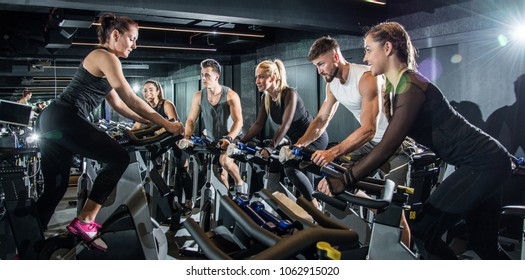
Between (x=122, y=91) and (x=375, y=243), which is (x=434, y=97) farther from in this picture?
(x=122, y=91)


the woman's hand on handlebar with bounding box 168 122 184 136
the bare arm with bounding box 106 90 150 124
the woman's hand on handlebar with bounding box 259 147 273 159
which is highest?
the bare arm with bounding box 106 90 150 124

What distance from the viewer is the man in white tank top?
2359 mm

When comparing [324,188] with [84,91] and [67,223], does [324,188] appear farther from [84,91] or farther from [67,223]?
[67,223]

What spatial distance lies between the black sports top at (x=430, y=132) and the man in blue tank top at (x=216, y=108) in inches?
91.2

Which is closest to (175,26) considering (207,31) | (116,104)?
(207,31)

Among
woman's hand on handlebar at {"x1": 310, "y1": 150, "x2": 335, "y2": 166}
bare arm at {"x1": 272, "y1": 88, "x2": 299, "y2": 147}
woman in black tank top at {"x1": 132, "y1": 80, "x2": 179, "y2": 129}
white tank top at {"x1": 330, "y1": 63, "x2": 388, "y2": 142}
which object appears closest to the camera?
woman's hand on handlebar at {"x1": 310, "y1": 150, "x2": 335, "y2": 166}

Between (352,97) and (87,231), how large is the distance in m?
1.88

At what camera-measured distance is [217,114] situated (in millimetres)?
4293

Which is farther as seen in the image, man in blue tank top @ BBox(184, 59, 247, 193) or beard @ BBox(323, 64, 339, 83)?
man in blue tank top @ BBox(184, 59, 247, 193)

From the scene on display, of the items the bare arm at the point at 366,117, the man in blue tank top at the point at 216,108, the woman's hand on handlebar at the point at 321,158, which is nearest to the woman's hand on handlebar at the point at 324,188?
the woman's hand on handlebar at the point at 321,158

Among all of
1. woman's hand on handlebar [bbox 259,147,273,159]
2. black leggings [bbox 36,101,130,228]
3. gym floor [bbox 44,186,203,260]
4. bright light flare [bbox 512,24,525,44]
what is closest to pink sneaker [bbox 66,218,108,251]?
black leggings [bbox 36,101,130,228]

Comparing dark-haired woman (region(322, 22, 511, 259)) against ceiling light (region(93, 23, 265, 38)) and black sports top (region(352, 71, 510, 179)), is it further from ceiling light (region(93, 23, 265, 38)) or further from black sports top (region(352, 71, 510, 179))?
ceiling light (region(93, 23, 265, 38))

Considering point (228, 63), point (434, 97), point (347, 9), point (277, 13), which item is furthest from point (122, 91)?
point (228, 63)

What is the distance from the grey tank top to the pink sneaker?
2.04 m
